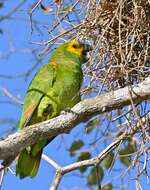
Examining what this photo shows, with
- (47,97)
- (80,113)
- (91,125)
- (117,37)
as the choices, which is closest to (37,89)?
(47,97)

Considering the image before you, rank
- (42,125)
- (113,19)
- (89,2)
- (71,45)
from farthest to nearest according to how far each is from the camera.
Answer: (71,45), (89,2), (113,19), (42,125)

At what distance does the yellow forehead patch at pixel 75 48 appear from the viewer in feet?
7.97

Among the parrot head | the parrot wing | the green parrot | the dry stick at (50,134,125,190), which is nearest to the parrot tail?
the green parrot

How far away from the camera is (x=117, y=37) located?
84.7 inches

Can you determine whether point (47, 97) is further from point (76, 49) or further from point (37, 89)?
point (76, 49)

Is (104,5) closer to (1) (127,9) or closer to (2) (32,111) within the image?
(1) (127,9)

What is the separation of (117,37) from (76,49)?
377 millimetres

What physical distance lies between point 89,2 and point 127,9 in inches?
6.6

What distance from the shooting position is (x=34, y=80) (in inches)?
97.5

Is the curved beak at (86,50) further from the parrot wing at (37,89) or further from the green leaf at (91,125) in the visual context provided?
the green leaf at (91,125)

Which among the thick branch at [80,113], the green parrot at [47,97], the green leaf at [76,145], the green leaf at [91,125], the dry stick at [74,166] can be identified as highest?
the green parrot at [47,97]

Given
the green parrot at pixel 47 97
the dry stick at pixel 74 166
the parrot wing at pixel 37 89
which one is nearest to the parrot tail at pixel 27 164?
the green parrot at pixel 47 97

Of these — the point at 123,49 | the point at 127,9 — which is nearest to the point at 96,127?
the point at 123,49

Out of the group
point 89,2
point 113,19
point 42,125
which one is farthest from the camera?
point 89,2
